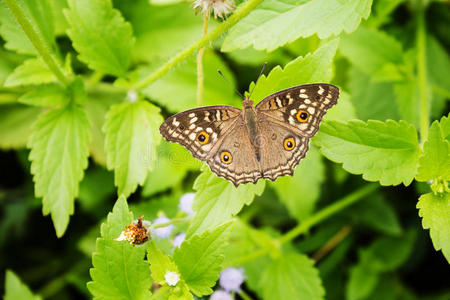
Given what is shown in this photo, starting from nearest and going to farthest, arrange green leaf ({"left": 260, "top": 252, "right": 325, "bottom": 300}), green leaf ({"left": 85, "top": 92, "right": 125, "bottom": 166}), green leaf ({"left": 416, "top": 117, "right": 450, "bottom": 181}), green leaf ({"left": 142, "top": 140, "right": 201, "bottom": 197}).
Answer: green leaf ({"left": 416, "top": 117, "right": 450, "bottom": 181})
green leaf ({"left": 260, "top": 252, "right": 325, "bottom": 300})
green leaf ({"left": 142, "top": 140, "right": 201, "bottom": 197})
green leaf ({"left": 85, "top": 92, "right": 125, "bottom": 166})

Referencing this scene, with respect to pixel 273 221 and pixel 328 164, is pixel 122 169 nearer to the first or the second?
pixel 273 221

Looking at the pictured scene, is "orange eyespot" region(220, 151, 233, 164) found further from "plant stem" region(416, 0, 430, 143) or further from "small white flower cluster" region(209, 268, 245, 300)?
"plant stem" region(416, 0, 430, 143)

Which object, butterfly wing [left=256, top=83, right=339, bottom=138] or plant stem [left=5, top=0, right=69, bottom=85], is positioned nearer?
butterfly wing [left=256, top=83, right=339, bottom=138]

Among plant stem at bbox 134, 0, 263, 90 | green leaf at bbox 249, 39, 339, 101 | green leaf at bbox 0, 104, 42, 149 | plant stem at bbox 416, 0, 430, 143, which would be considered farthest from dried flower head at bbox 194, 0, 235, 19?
green leaf at bbox 0, 104, 42, 149

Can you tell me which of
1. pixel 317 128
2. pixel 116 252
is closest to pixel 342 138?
pixel 317 128

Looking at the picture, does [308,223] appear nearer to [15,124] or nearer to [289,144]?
[289,144]

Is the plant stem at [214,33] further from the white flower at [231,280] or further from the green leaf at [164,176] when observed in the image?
the white flower at [231,280]

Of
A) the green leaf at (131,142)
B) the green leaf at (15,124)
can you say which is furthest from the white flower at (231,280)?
the green leaf at (15,124)

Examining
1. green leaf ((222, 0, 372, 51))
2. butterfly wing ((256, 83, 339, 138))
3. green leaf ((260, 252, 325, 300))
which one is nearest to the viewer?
butterfly wing ((256, 83, 339, 138))
